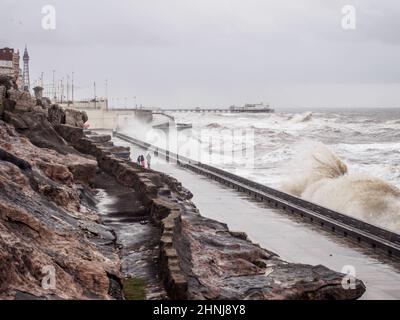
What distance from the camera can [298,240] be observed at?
63.7ft

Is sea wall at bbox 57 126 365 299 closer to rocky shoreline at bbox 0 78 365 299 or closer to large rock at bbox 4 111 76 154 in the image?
rocky shoreline at bbox 0 78 365 299

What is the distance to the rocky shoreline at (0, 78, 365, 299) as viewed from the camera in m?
9.16

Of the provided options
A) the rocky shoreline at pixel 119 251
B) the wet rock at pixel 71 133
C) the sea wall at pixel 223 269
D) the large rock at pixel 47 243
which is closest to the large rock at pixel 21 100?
the wet rock at pixel 71 133

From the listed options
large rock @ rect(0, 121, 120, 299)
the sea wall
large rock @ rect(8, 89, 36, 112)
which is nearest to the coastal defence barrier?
the sea wall

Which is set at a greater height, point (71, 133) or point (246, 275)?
point (71, 133)

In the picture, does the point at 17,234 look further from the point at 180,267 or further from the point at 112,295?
the point at 180,267

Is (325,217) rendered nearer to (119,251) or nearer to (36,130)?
(36,130)

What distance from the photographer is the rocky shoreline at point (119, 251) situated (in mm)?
9156

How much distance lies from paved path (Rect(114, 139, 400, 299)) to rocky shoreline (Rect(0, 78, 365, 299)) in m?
→ 1.83

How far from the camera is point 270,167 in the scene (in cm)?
4934

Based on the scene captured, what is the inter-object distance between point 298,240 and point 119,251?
784 cm

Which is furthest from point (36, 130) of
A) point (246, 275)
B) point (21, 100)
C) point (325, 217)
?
point (246, 275)

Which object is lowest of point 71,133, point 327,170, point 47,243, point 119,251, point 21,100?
point 327,170
